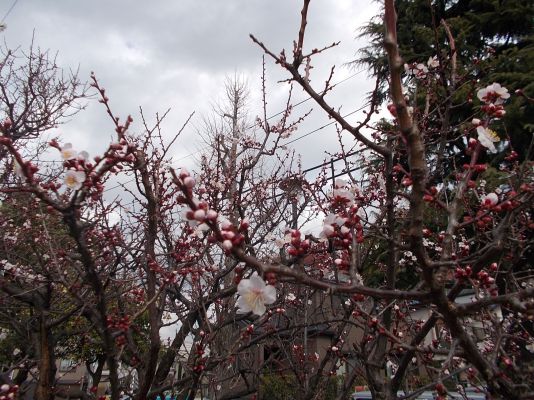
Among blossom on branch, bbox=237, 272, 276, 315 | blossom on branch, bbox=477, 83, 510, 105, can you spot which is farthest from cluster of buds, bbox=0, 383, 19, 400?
blossom on branch, bbox=477, 83, 510, 105

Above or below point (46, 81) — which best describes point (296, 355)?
below

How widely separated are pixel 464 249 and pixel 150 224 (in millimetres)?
1897

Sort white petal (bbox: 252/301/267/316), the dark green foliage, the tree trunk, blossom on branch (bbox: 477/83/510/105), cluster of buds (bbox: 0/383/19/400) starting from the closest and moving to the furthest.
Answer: white petal (bbox: 252/301/267/316) < blossom on branch (bbox: 477/83/510/105) < cluster of buds (bbox: 0/383/19/400) < the tree trunk < the dark green foliage

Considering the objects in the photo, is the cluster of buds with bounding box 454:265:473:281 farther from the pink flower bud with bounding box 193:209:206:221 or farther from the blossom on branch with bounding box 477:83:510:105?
the pink flower bud with bounding box 193:209:206:221

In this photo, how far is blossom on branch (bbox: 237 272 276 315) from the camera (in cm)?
121

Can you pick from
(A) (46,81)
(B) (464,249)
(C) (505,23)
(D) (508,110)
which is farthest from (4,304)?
(C) (505,23)

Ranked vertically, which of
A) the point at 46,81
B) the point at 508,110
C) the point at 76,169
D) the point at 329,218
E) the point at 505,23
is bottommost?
the point at 329,218

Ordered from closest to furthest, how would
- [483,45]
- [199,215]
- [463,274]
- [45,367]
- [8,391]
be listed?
[199,215], [463,274], [8,391], [45,367], [483,45]

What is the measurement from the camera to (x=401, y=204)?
438cm

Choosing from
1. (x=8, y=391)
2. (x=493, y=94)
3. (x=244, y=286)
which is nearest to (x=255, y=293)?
(x=244, y=286)

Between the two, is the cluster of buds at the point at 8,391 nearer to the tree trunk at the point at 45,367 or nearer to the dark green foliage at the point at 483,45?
the tree trunk at the point at 45,367

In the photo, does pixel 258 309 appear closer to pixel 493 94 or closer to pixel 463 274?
pixel 463 274

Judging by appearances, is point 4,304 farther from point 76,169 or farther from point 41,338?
point 76,169

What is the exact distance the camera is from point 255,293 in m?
1.26
